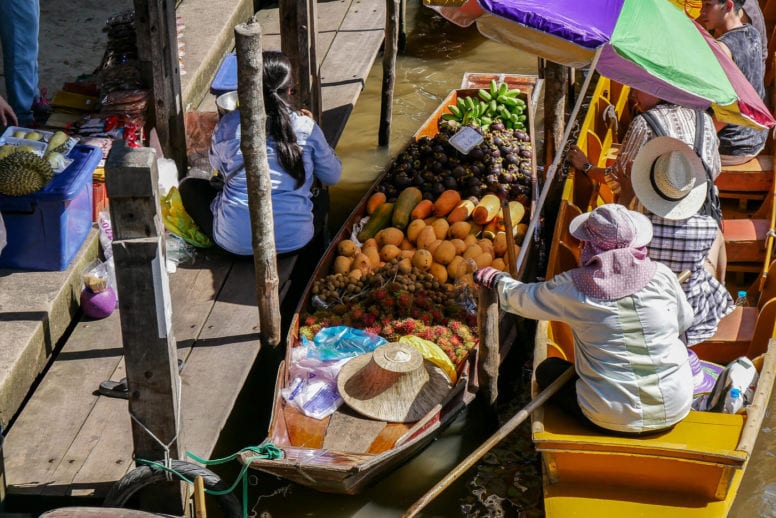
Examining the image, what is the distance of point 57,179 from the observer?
18.1 ft

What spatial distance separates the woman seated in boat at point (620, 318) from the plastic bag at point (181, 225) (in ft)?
7.80

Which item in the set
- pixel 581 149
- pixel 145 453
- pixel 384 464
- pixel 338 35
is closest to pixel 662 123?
pixel 581 149

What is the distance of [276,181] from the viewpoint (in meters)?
6.14

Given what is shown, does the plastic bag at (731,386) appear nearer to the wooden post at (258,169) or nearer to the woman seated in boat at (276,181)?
the wooden post at (258,169)

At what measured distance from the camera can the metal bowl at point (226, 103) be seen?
6715 mm

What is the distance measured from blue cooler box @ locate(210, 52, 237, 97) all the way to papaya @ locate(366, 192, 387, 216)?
4.45 feet

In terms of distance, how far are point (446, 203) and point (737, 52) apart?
233cm

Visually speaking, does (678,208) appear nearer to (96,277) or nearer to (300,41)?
(300,41)

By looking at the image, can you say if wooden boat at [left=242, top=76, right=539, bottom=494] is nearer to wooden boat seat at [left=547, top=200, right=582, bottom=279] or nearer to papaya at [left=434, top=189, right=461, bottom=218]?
wooden boat seat at [left=547, top=200, right=582, bottom=279]

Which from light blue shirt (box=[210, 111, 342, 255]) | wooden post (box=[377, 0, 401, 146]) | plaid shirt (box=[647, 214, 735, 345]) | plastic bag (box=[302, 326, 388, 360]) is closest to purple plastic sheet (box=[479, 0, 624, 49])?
plaid shirt (box=[647, 214, 735, 345])

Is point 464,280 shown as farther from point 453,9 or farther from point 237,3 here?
point 237,3

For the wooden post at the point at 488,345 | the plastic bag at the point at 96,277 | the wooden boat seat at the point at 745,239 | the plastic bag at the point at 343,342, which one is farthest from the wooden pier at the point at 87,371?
the wooden boat seat at the point at 745,239

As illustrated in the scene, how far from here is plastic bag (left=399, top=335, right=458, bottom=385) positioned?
18.7 feet

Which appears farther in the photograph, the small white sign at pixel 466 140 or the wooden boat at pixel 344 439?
the small white sign at pixel 466 140
